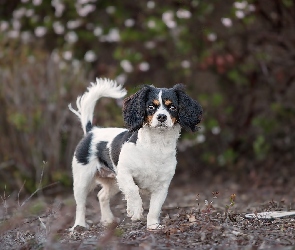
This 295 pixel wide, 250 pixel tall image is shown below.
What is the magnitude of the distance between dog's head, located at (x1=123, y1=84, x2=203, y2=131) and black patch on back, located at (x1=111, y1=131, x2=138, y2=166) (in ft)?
0.33

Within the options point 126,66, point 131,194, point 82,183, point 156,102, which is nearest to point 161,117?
point 156,102

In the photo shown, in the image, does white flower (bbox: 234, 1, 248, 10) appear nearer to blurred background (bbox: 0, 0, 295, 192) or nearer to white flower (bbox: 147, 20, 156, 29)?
blurred background (bbox: 0, 0, 295, 192)

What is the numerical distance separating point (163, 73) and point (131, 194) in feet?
19.5

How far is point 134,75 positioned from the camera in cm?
1074

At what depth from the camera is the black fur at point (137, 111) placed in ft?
17.0

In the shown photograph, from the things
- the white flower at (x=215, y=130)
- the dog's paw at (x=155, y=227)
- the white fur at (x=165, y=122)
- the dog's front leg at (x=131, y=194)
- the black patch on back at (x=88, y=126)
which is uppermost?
the white fur at (x=165, y=122)

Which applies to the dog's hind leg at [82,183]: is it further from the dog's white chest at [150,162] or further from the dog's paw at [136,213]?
the dog's paw at [136,213]

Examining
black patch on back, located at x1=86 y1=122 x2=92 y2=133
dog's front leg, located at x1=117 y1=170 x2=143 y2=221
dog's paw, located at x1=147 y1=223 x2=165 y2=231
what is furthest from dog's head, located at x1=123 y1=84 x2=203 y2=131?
black patch on back, located at x1=86 y1=122 x2=92 y2=133

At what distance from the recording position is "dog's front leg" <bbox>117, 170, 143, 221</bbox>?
515cm

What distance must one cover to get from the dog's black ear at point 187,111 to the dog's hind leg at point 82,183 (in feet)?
3.51

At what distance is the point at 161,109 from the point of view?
510cm

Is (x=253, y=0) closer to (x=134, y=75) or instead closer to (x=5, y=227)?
(x=134, y=75)

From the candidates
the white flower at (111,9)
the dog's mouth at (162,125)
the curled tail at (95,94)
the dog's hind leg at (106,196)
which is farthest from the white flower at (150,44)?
the dog's mouth at (162,125)

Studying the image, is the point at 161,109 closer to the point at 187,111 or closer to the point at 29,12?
the point at 187,111
